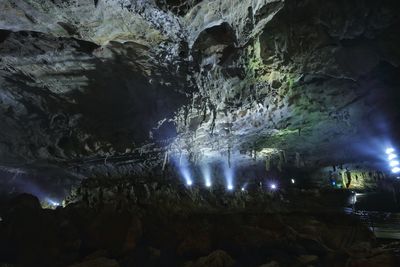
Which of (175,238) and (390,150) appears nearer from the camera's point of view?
(175,238)

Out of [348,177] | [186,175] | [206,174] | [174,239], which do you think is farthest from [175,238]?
[348,177]

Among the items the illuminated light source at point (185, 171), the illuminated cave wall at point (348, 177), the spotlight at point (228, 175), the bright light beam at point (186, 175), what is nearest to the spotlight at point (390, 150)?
the illuminated cave wall at point (348, 177)

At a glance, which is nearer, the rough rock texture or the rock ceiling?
the rock ceiling

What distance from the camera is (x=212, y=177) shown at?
1750 cm

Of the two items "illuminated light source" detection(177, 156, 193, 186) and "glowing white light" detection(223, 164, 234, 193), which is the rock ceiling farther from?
"glowing white light" detection(223, 164, 234, 193)

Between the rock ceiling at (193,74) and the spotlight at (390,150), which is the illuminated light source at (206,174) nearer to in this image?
the rock ceiling at (193,74)

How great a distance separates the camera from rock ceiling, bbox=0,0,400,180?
Answer: 555cm

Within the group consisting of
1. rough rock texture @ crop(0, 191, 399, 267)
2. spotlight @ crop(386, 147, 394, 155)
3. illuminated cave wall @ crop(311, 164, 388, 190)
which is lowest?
rough rock texture @ crop(0, 191, 399, 267)

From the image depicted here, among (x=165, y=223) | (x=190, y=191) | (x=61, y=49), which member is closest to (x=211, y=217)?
(x=165, y=223)

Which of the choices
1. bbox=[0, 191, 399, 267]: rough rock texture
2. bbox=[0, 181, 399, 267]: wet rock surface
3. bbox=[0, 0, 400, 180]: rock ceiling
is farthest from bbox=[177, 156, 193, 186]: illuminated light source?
bbox=[0, 191, 399, 267]: rough rock texture

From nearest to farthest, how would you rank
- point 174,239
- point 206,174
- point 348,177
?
1. point 174,239
2. point 348,177
3. point 206,174

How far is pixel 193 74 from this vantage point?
732 centimetres

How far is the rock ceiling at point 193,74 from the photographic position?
18.2ft

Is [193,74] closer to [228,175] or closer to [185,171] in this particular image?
[185,171]
